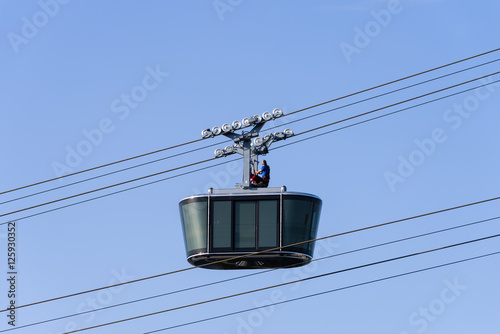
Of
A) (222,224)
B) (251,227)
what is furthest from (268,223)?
(222,224)

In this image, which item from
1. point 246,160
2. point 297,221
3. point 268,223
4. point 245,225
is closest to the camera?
point 268,223

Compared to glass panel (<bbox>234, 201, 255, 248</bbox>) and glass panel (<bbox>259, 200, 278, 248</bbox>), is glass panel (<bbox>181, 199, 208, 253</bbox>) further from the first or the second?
glass panel (<bbox>259, 200, 278, 248</bbox>)

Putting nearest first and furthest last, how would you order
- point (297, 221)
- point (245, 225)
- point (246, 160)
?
point (245, 225) → point (297, 221) → point (246, 160)

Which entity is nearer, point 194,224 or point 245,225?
point 245,225

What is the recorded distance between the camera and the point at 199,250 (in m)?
40.9

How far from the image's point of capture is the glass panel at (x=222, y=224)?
40.5 metres

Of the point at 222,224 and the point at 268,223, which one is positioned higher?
the point at 222,224

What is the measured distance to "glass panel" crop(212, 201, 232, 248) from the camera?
40.5 meters

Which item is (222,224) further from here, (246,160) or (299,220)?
(299,220)

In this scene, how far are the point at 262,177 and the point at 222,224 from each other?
2.23 m

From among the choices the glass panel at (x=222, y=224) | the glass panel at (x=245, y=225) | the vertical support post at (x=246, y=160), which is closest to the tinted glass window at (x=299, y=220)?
the glass panel at (x=245, y=225)

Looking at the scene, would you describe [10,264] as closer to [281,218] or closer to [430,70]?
[281,218]

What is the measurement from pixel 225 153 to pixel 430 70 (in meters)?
9.46

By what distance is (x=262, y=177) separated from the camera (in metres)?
41.2
